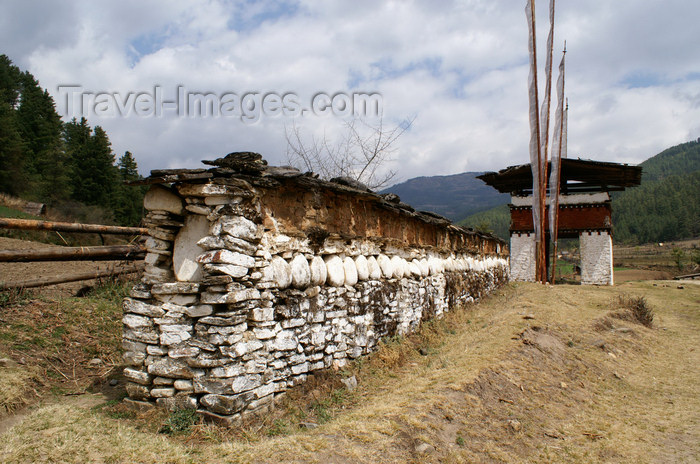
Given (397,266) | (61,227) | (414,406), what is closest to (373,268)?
(397,266)

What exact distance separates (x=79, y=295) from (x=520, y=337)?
26.5 ft

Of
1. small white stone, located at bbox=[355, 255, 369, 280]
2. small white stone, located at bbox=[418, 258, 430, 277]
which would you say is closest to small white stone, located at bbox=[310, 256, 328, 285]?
small white stone, located at bbox=[355, 255, 369, 280]

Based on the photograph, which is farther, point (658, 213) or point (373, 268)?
point (658, 213)

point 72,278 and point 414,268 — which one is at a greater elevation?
point 414,268

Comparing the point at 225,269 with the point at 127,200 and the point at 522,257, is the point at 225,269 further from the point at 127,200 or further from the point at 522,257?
the point at 127,200

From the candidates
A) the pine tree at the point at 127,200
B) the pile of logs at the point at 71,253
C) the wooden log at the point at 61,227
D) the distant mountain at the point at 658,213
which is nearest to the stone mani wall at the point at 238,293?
the wooden log at the point at 61,227

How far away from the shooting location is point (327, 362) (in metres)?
5.59

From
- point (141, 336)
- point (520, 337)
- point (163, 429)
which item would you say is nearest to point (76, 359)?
point (141, 336)

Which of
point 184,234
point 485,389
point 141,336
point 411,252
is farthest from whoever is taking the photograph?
point 411,252

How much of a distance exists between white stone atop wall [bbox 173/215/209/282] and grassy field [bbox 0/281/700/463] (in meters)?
1.40

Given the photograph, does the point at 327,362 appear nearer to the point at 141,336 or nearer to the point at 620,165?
the point at 141,336

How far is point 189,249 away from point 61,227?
11.1ft

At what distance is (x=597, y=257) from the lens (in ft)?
75.4

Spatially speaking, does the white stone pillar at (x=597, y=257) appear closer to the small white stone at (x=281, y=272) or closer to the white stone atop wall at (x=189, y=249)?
the small white stone at (x=281, y=272)
